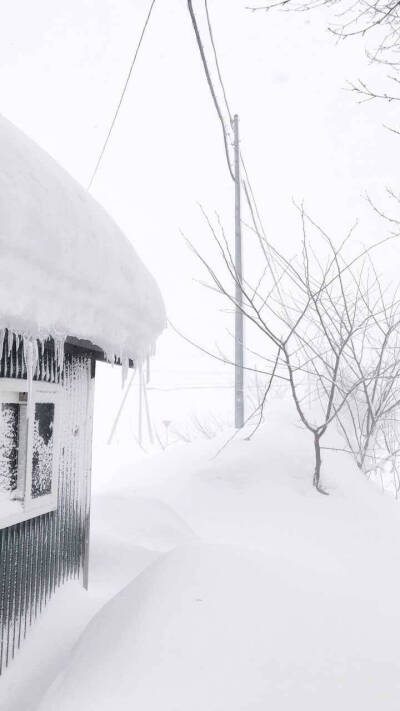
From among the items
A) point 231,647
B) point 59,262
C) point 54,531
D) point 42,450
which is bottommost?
point 231,647

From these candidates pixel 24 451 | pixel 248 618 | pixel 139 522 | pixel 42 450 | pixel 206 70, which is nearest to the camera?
pixel 248 618

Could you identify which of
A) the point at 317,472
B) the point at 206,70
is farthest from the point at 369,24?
the point at 317,472

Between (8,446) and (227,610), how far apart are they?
1.63 m

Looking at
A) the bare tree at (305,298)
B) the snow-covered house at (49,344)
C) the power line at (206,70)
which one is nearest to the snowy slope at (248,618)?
the snow-covered house at (49,344)

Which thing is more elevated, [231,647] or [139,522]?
[231,647]

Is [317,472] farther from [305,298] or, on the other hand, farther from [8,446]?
[8,446]

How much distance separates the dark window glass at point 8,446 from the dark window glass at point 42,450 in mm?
226

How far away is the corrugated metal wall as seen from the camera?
3.42 meters

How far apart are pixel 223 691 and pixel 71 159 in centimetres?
13900

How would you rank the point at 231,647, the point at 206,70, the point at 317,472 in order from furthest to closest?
the point at 317,472
the point at 206,70
the point at 231,647

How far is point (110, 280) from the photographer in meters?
3.58

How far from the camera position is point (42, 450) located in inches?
153

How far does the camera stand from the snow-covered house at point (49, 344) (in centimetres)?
268

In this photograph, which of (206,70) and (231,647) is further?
(206,70)
